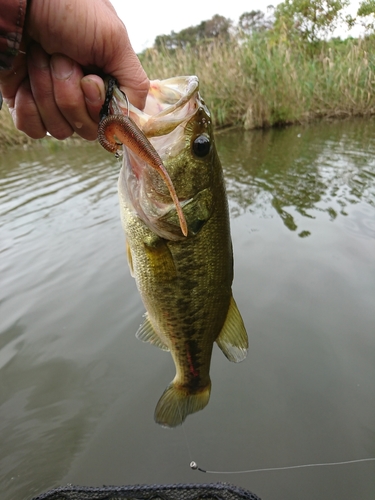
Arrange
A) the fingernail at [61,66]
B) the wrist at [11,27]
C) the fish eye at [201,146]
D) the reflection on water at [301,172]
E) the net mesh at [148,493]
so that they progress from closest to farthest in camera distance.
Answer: the wrist at [11,27]
the fingernail at [61,66]
the fish eye at [201,146]
the net mesh at [148,493]
the reflection on water at [301,172]

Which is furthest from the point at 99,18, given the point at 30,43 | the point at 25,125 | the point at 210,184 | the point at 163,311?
the point at 163,311

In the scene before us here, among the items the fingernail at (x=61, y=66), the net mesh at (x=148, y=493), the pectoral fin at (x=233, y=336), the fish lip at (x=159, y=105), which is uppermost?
the fingernail at (x=61, y=66)

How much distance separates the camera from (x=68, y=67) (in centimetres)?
128

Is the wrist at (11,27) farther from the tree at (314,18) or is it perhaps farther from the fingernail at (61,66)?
the tree at (314,18)

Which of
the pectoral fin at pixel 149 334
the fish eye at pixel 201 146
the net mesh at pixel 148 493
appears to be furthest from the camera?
the pectoral fin at pixel 149 334

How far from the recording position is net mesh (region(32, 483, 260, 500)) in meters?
1.66

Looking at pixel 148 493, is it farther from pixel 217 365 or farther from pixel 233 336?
pixel 217 365

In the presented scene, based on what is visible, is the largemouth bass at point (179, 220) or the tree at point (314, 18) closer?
the largemouth bass at point (179, 220)

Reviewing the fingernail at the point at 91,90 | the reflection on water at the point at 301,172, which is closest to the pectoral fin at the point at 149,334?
the fingernail at the point at 91,90

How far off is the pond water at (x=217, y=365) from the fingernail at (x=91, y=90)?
1950mm

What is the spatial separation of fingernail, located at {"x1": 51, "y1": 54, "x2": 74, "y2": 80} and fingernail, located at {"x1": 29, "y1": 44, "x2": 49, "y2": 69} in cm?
4

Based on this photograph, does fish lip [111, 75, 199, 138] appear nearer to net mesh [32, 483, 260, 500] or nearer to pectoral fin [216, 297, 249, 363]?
pectoral fin [216, 297, 249, 363]

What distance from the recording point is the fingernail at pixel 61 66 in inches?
50.1

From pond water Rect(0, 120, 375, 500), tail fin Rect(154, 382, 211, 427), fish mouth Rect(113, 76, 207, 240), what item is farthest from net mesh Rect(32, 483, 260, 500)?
fish mouth Rect(113, 76, 207, 240)
